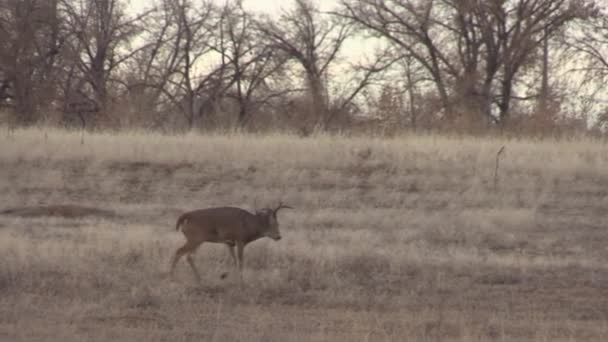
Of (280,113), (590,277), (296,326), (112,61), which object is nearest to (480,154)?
(590,277)

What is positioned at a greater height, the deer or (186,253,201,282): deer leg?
the deer

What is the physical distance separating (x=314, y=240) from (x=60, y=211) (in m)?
4.59

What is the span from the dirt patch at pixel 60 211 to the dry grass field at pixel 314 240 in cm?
5

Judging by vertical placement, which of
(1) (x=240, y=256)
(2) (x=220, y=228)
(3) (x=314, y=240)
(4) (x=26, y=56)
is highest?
(4) (x=26, y=56)

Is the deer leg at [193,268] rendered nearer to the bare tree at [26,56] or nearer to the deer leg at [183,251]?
the deer leg at [183,251]

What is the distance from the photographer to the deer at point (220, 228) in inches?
436

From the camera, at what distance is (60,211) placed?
1662 centimetres

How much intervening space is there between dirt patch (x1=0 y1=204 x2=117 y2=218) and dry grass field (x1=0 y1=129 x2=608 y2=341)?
5cm

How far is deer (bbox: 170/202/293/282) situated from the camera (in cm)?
1107

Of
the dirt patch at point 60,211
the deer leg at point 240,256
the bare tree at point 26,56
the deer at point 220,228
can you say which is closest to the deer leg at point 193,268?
the deer at point 220,228

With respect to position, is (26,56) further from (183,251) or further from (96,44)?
(183,251)

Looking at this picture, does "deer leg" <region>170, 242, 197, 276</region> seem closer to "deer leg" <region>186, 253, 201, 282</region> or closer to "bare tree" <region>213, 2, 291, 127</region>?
"deer leg" <region>186, 253, 201, 282</region>

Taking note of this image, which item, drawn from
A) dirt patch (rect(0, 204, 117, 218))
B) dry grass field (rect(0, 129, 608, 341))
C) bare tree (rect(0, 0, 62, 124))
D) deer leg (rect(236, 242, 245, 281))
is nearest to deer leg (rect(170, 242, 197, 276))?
dry grass field (rect(0, 129, 608, 341))

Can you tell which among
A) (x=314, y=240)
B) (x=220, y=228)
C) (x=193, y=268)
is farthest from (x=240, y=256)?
(x=314, y=240)
